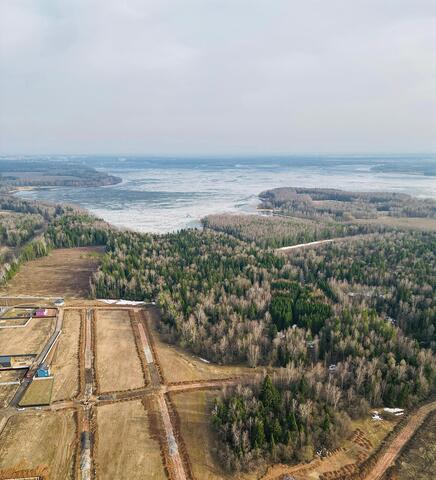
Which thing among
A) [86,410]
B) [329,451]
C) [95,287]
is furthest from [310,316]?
[95,287]

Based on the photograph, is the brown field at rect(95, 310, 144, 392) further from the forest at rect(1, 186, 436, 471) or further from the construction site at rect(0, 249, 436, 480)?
the forest at rect(1, 186, 436, 471)

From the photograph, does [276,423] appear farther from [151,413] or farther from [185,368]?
[185,368]

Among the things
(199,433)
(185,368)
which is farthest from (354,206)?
(199,433)

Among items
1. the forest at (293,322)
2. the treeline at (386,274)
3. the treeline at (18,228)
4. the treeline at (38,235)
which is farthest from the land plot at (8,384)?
the treeline at (18,228)

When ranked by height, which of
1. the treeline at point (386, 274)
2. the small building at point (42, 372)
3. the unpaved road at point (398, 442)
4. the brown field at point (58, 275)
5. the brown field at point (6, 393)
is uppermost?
the treeline at point (386, 274)

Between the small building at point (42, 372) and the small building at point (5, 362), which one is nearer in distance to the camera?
the small building at point (42, 372)

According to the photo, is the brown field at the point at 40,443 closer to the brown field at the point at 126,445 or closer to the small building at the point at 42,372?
the brown field at the point at 126,445
